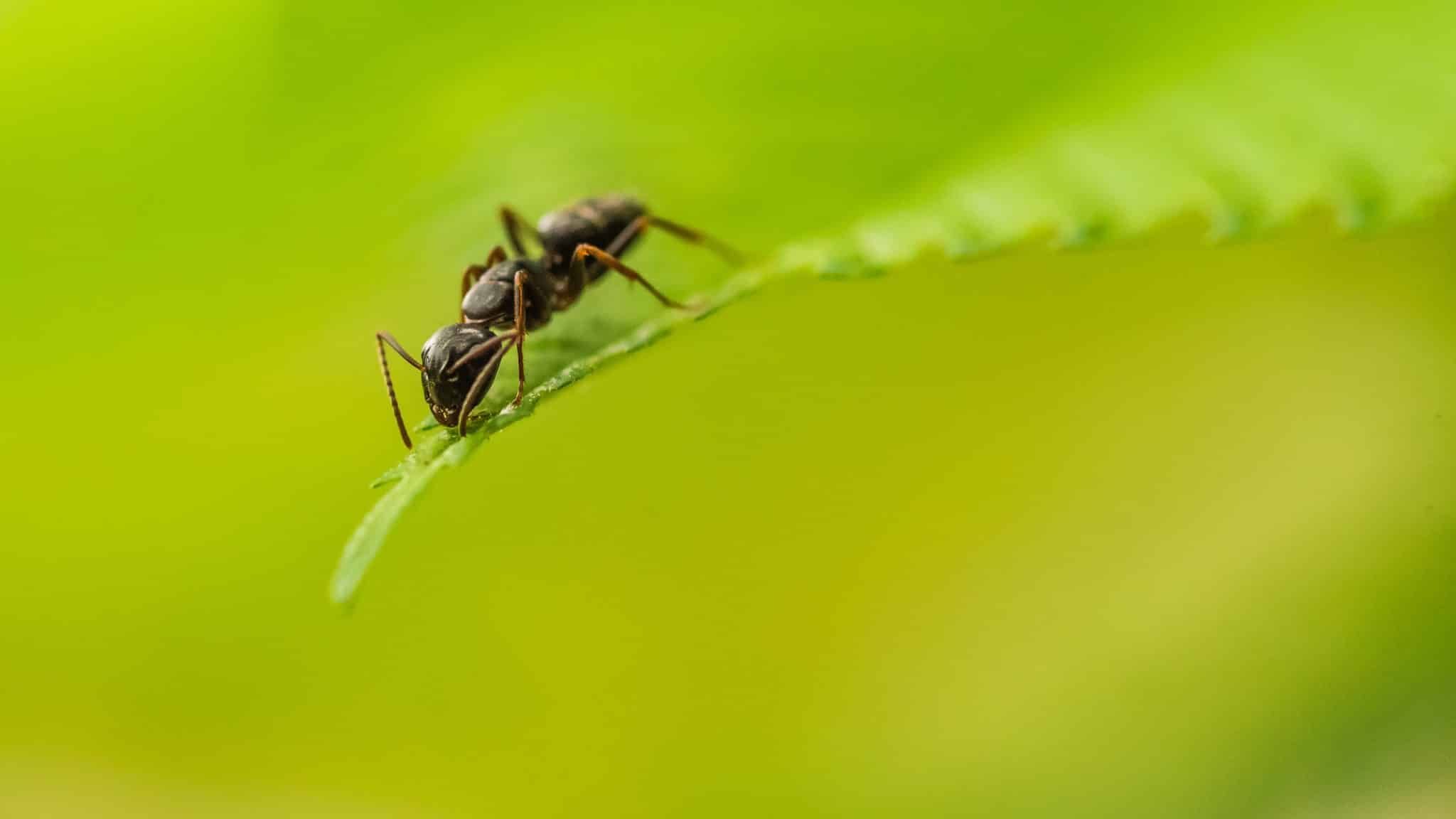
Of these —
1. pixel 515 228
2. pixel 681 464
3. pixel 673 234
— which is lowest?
pixel 681 464

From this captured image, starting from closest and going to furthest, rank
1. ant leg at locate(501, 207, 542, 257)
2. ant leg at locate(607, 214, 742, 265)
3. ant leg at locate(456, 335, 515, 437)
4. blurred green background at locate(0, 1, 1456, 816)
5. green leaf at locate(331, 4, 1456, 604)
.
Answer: green leaf at locate(331, 4, 1456, 604) < ant leg at locate(456, 335, 515, 437) < blurred green background at locate(0, 1, 1456, 816) < ant leg at locate(607, 214, 742, 265) < ant leg at locate(501, 207, 542, 257)

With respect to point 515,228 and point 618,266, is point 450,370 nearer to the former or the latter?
point 618,266

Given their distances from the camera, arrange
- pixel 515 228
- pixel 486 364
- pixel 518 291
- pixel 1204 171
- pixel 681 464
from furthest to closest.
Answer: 1. pixel 681 464
2. pixel 515 228
3. pixel 518 291
4. pixel 486 364
5. pixel 1204 171

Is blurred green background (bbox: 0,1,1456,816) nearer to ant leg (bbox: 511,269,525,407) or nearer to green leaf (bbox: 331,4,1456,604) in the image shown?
ant leg (bbox: 511,269,525,407)

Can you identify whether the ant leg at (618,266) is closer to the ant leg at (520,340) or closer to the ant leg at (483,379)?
the ant leg at (520,340)

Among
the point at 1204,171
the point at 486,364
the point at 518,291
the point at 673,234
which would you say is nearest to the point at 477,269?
the point at 673,234

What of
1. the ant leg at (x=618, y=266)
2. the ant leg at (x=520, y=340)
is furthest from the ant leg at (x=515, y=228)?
the ant leg at (x=520, y=340)

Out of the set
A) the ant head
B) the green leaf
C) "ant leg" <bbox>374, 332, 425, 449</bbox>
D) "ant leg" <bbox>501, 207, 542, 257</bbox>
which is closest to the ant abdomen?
"ant leg" <bbox>501, 207, 542, 257</bbox>
